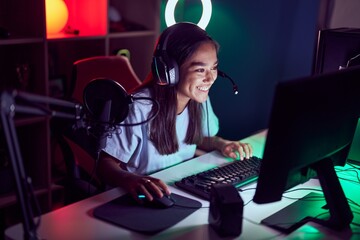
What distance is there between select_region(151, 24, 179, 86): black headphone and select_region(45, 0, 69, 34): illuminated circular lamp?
1.04 meters

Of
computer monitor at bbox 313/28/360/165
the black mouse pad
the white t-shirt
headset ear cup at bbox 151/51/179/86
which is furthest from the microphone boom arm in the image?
computer monitor at bbox 313/28/360/165

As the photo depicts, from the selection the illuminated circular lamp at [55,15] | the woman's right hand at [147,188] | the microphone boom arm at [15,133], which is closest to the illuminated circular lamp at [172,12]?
the illuminated circular lamp at [55,15]

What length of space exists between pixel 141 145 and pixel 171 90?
0.75 ft

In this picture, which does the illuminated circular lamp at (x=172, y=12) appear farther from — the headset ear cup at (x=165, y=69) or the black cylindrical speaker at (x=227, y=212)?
the black cylindrical speaker at (x=227, y=212)

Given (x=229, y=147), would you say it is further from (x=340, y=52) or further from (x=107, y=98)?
(x=107, y=98)

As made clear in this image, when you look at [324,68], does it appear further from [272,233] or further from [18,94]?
[18,94]

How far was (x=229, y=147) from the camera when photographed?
5.97ft

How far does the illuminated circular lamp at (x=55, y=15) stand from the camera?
2.46m

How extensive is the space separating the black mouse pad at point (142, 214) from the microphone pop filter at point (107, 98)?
278 millimetres

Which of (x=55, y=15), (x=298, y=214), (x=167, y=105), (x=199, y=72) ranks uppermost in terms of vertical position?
(x=55, y=15)

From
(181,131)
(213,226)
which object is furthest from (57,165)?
(213,226)

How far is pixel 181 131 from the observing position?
1.87 metres

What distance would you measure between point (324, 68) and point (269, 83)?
33.9 inches

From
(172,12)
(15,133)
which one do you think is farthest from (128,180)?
(172,12)
